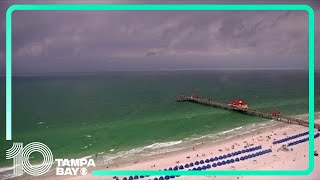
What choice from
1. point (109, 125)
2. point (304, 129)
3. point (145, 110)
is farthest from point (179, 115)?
point (304, 129)

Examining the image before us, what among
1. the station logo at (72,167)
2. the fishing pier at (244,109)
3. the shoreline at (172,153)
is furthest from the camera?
the fishing pier at (244,109)

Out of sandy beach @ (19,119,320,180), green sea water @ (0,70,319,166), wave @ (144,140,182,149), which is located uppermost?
green sea water @ (0,70,319,166)

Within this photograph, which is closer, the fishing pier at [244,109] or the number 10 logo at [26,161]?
the number 10 logo at [26,161]

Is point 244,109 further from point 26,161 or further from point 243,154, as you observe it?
point 26,161

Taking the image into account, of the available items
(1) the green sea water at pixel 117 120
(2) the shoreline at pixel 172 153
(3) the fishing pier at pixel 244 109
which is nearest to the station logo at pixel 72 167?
(2) the shoreline at pixel 172 153

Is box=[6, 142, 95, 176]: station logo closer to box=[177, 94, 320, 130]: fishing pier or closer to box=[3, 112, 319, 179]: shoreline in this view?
box=[3, 112, 319, 179]: shoreline

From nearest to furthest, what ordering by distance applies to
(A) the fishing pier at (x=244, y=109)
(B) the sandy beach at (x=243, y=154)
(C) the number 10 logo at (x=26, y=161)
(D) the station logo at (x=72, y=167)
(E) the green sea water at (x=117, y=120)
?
(D) the station logo at (x=72, y=167), (C) the number 10 logo at (x=26, y=161), (B) the sandy beach at (x=243, y=154), (E) the green sea water at (x=117, y=120), (A) the fishing pier at (x=244, y=109)

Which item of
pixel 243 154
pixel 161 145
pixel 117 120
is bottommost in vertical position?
pixel 243 154

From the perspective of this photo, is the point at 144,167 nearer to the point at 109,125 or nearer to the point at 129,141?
the point at 129,141

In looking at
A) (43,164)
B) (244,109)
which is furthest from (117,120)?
(43,164)

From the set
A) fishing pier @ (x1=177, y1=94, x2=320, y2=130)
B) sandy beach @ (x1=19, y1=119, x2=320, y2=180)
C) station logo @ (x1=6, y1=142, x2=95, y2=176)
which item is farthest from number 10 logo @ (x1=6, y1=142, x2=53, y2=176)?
fishing pier @ (x1=177, y1=94, x2=320, y2=130)

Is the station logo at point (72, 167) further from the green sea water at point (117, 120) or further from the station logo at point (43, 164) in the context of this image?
the green sea water at point (117, 120)

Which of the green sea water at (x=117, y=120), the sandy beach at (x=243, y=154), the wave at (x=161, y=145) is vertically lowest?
the sandy beach at (x=243, y=154)
